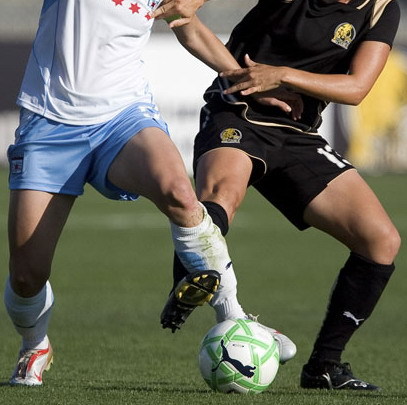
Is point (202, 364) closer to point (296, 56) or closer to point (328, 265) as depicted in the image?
point (296, 56)

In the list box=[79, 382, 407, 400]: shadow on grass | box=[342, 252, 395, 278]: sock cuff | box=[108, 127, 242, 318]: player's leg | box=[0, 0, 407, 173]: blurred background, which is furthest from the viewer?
box=[0, 0, 407, 173]: blurred background

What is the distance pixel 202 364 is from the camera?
673 cm

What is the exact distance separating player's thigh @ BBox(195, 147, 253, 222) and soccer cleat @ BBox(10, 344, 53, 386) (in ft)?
3.94

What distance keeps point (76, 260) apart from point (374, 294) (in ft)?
27.1

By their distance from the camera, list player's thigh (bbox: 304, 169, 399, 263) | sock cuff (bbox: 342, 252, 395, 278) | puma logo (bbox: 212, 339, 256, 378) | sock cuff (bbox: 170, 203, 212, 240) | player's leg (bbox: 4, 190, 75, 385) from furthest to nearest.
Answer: sock cuff (bbox: 342, 252, 395, 278)
player's thigh (bbox: 304, 169, 399, 263)
player's leg (bbox: 4, 190, 75, 385)
puma logo (bbox: 212, 339, 256, 378)
sock cuff (bbox: 170, 203, 212, 240)

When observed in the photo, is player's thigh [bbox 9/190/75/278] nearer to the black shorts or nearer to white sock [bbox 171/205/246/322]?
white sock [bbox 171/205/246/322]

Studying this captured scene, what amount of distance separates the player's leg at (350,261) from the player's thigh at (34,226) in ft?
4.73

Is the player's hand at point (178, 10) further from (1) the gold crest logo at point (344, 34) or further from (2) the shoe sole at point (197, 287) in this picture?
(2) the shoe sole at point (197, 287)

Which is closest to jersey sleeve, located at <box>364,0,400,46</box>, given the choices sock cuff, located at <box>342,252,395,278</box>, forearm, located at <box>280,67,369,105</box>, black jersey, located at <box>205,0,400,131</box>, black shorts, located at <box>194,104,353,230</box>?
black jersey, located at <box>205,0,400,131</box>

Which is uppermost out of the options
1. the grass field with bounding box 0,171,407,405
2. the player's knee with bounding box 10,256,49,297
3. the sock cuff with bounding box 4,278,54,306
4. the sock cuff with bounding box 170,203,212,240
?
the sock cuff with bounding box 170,203,212,240

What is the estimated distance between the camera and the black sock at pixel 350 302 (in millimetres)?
7414

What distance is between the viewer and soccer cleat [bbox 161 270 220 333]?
20.2 feet

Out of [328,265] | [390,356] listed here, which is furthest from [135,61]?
[328,265]

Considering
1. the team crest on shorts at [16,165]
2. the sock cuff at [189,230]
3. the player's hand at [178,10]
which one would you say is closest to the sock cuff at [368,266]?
the sock cuff at [189,230]
